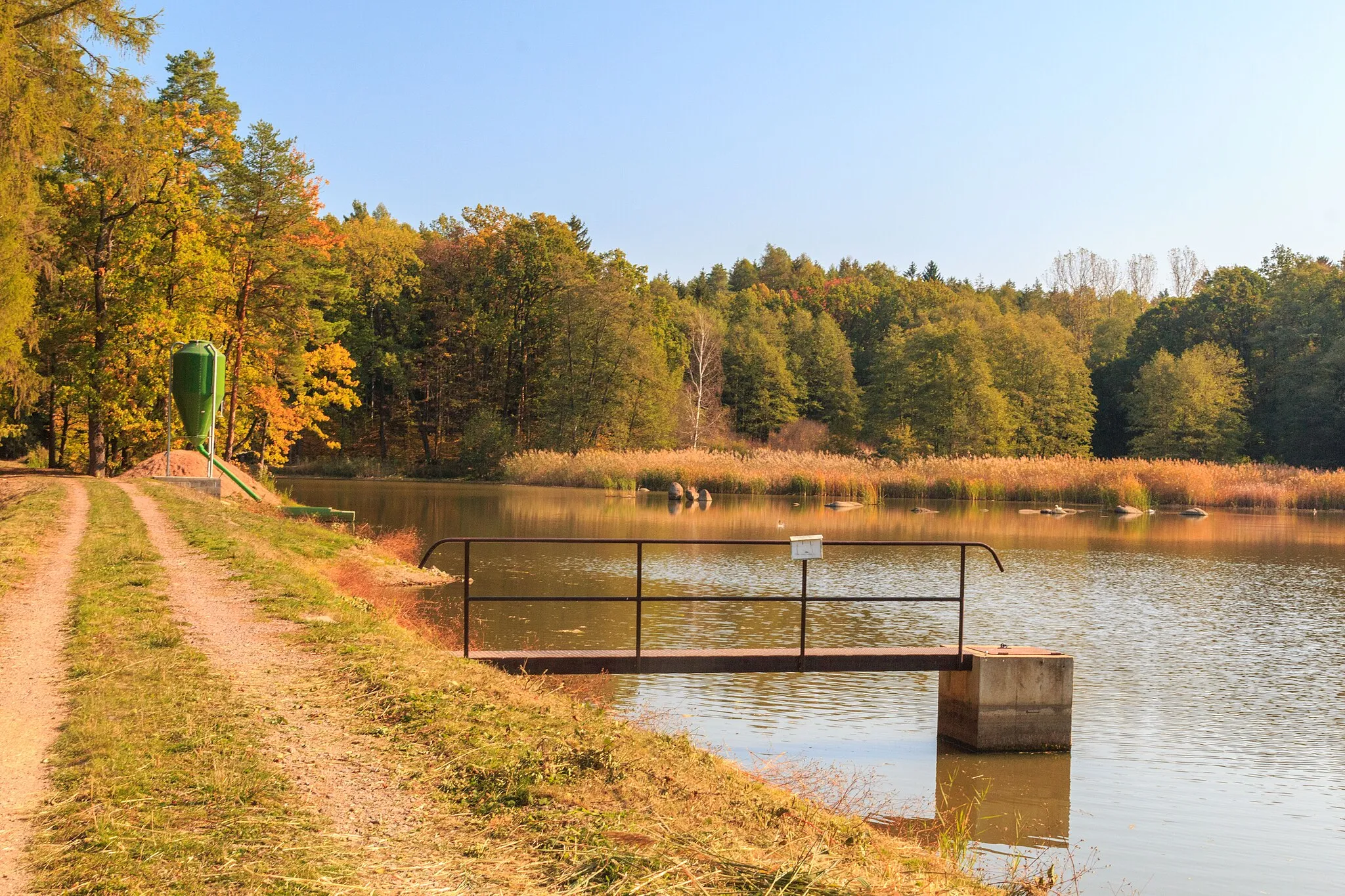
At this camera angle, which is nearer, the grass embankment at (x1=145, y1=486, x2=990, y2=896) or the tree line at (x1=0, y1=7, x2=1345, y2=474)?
the grass embankment at (x1=145, y1=486, x2=990, y2=896)

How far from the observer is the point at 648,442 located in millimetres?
65250

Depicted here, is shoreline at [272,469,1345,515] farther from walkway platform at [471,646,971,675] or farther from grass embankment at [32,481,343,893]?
grass embankment at [32,481,343,893]

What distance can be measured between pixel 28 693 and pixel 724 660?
5560mm

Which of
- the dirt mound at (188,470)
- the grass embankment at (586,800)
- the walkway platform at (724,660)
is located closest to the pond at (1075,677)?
the walkway platform at (724,660)

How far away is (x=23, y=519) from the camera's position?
15.2 metres

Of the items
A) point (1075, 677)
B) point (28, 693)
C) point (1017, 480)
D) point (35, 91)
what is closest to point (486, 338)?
point (1017, 480)

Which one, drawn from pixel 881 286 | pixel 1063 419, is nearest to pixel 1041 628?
pixel 1063 419

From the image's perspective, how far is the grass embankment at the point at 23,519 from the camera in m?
11.2

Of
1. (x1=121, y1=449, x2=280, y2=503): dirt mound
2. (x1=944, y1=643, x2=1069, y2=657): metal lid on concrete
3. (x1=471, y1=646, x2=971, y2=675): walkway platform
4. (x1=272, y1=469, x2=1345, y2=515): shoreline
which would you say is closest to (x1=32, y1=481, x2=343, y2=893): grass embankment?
(x1=471, y1=646, x2=971, y2=675): walkway platform

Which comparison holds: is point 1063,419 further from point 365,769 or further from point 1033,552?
point 365,769

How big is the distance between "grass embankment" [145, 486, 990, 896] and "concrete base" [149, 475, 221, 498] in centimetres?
1626

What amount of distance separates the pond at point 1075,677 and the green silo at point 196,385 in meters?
5.47

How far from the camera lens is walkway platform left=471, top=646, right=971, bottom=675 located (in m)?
10.0

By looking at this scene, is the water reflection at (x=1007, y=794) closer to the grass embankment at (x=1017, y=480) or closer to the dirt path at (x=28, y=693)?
the dirt path at (x=28, y=693)
